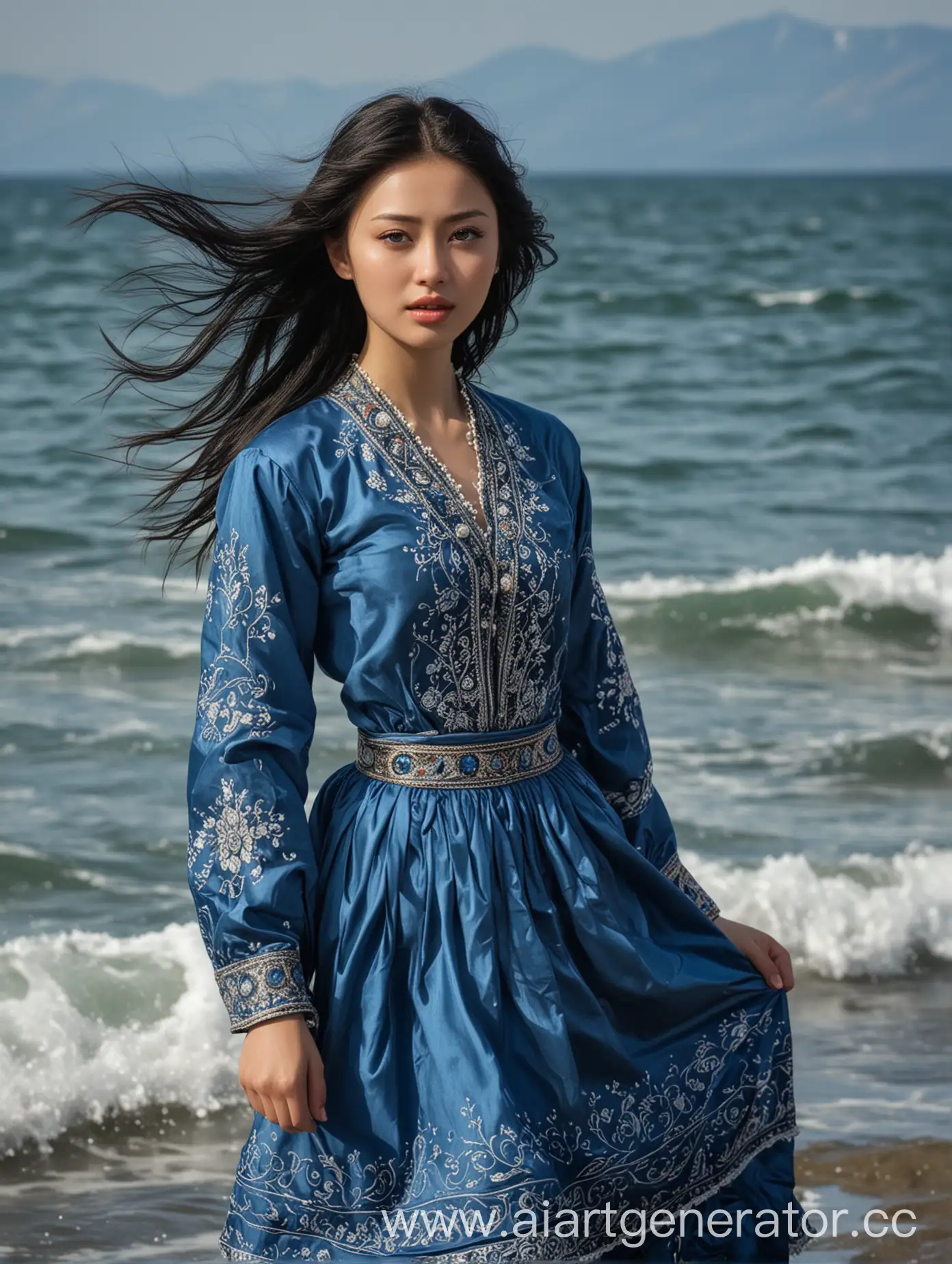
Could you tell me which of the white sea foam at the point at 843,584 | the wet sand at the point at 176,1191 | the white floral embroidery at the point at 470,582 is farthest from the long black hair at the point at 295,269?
the white sea foam at the point at 843,584

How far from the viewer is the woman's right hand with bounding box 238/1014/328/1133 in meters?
1.76

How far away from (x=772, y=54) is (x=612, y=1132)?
196 meters

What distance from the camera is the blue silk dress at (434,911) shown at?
1.80 m

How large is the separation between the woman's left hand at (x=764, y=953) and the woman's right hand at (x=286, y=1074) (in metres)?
0.55

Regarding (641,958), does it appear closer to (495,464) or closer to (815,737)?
(495,464)

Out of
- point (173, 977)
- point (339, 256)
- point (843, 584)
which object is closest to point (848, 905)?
point (173, 977)

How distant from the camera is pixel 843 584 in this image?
823cm

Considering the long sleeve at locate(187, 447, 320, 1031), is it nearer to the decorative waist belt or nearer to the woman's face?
the decorative waist belt

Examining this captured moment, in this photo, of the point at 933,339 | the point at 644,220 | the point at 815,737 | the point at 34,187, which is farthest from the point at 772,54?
the point at 815,737

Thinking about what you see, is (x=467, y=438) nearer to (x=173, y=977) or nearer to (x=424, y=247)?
(x=424, y=247)

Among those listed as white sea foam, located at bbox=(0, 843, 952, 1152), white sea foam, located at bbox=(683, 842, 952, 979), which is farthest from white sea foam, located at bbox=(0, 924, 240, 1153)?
white sea foam, located at bbox=(683, 842, 952, 979)

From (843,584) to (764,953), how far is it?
6297 mm

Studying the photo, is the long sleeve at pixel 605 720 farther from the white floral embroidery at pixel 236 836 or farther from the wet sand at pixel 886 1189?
the wet sand at pixel 886 1189

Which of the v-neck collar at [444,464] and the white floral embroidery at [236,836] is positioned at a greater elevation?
the v-neck collar at [444,464]
